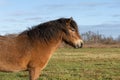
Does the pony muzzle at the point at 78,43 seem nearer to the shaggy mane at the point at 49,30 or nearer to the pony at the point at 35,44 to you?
the pony at the point at 35,44

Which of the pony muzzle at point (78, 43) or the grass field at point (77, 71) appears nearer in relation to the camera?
the pony muzzle at point (78, 43)

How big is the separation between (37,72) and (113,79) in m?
4.84

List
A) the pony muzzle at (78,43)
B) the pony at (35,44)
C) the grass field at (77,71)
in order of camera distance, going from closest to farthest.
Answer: the pony at (35,44) → the pony muzzle at (78,43) → the grass field at (77,71)

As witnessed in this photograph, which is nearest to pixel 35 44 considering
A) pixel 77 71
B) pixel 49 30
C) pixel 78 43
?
pixel 49 30

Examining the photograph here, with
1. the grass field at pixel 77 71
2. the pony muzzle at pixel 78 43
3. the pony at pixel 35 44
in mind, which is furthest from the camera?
the grass field at pixel 77 71

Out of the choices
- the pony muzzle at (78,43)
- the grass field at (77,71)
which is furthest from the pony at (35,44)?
the grass field at (77,71)

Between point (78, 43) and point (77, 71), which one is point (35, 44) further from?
point (77, 71)

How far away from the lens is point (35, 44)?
9383 millimetres

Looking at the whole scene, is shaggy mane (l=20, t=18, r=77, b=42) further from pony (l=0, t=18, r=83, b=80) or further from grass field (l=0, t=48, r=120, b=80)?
grass field (l=0, t=48, r=120, b=80)

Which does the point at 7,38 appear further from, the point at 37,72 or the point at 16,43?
the point at 37,72

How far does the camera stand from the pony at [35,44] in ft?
29.9

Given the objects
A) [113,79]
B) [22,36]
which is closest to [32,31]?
[22,36]

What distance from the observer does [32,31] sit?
951cm

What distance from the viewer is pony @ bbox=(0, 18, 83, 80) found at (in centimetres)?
910
